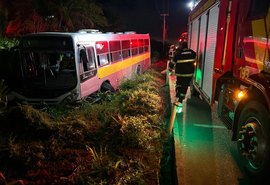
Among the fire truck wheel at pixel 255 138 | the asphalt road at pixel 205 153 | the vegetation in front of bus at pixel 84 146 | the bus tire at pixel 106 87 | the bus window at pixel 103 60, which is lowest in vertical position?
the asphalt road at pixel 205 153

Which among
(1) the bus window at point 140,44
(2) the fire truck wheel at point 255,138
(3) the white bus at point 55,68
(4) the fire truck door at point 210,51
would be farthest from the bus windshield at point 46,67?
(1) the bus window at point 140,44

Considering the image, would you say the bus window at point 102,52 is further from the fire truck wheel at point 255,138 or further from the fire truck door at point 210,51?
the fire truck wheel at point 255,138

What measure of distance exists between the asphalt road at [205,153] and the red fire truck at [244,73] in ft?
1.24

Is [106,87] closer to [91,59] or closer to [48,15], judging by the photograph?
[91,59]

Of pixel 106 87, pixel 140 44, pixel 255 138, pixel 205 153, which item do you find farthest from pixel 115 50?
pixel 255 138

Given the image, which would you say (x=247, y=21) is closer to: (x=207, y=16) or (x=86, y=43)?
(x=207, y=16)

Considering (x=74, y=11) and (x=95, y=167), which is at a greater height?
(x=74, y=11)

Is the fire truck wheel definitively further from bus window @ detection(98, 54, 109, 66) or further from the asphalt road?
bus window @ detection(98, 54, 109, 66)

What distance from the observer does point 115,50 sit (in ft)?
35.4

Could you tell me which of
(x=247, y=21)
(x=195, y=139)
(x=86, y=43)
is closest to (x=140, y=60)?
(x=86, y=43)

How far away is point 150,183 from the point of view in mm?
3719

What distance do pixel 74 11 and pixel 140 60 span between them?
329 inches

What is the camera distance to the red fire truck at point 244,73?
347 cm

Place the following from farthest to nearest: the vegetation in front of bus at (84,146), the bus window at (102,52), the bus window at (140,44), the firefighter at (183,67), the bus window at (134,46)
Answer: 1. the bus window at (140,44)
2. the bus window at (134,46)
3. the bus window at (102,52)
4. the firefighter at (183,67)
5. the vegetation in front of bus at (84,146)
